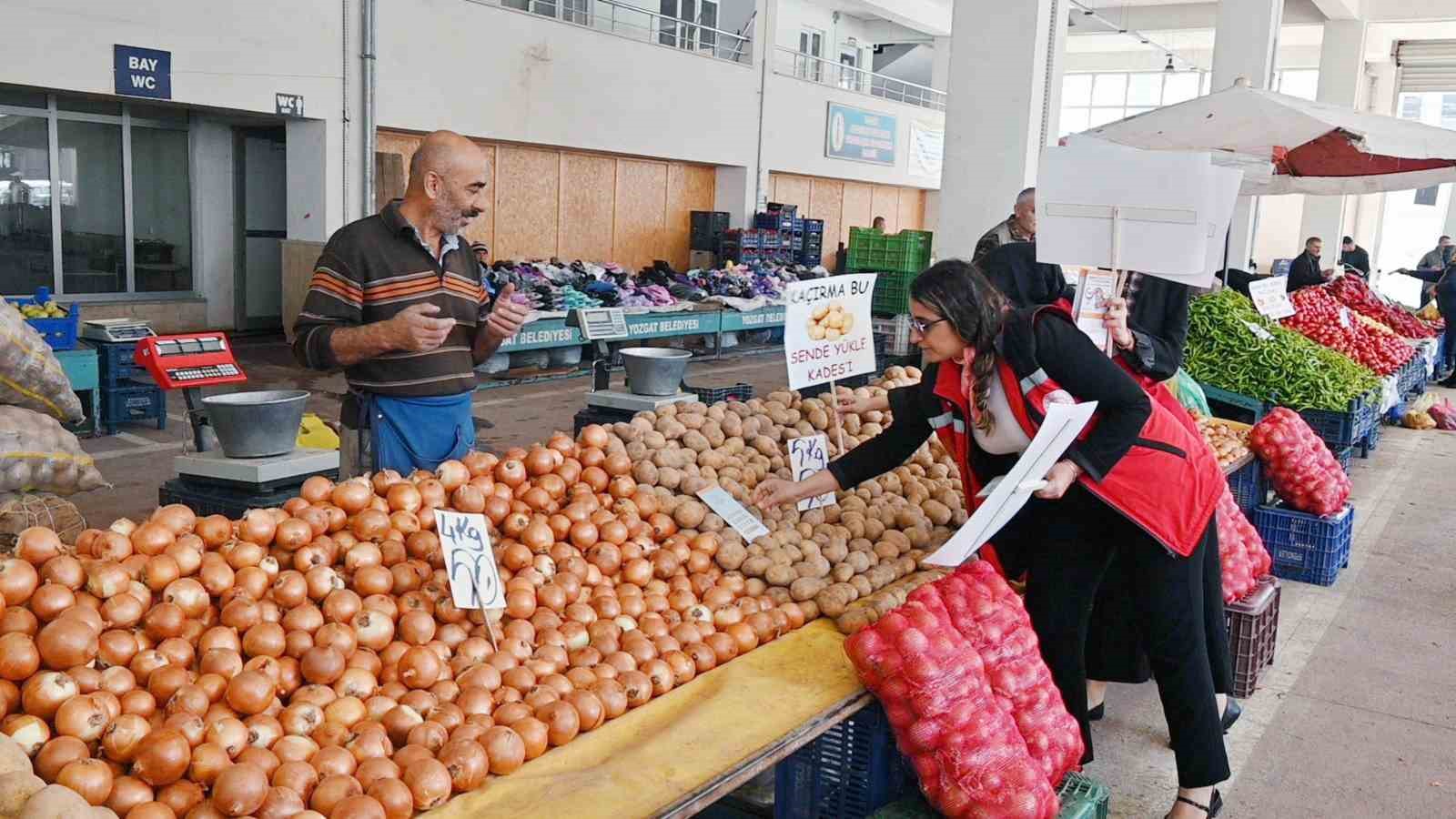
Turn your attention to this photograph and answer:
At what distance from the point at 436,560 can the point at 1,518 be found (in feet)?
6.09

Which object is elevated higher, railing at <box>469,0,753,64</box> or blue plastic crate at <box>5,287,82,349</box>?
railing at <box>469,0,753,64</box>

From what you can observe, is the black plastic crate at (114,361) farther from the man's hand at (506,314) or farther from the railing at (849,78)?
the railing at (849,78)

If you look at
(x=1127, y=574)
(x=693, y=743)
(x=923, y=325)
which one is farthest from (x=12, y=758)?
(x=1127, y=574)

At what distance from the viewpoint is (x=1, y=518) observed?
3.70 metres

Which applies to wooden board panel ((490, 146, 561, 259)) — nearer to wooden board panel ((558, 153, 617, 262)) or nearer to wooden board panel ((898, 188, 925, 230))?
wooden board panel ((558, 153, 617, 262))

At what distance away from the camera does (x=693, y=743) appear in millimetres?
2371

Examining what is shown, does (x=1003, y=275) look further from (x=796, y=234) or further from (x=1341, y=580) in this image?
(x=796, y=234)

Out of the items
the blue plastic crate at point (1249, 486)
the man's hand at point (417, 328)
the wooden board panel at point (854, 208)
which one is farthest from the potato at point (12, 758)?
the wooden board panel at point (854, 208)

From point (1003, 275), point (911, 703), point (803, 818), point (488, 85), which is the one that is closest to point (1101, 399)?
point (911, 703)

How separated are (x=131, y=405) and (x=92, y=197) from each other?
389 centimetres

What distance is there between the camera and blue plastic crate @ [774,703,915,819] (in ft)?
9.39

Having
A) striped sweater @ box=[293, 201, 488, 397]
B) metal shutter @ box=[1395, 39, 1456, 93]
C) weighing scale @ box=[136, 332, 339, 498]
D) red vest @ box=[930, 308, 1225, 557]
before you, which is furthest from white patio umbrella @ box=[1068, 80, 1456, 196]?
metal shutter @ box=[1395, 39, 1456, 93]

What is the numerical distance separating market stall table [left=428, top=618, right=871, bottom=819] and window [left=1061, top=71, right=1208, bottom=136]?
101 feet

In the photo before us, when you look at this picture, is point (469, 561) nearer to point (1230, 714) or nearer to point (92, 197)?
point (1230, 714)
